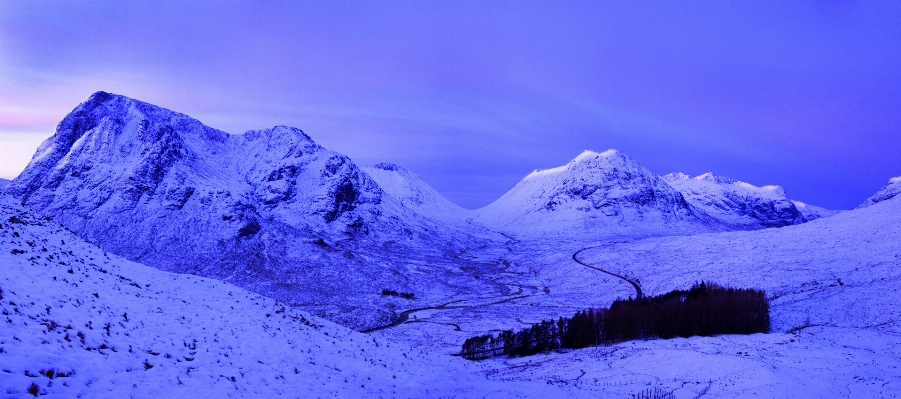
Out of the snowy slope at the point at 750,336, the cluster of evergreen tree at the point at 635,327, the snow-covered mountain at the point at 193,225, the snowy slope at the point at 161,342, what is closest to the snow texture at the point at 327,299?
the snowy slope at the point at 161,342

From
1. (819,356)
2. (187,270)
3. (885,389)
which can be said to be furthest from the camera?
(187,270)

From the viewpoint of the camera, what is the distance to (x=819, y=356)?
4319 centimetres

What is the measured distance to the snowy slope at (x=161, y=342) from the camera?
1577cm

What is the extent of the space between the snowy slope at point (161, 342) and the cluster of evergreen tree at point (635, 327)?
27974 millimetres

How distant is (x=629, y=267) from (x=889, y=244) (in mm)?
60727

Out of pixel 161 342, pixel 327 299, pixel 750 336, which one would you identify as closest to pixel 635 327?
pixel 750 336

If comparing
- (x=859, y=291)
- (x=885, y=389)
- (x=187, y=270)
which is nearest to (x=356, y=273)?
(x=187, y=270)

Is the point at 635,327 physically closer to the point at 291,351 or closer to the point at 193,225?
the point at 291,351

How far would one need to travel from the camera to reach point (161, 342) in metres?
20.8

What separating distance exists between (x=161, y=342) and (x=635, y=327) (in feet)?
203

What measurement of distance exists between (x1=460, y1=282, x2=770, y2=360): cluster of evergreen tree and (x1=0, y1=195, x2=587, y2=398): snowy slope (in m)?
28.0

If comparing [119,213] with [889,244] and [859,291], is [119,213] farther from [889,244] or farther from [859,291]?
[889,244]

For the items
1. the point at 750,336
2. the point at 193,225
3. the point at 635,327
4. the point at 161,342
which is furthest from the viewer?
the point at 193,225

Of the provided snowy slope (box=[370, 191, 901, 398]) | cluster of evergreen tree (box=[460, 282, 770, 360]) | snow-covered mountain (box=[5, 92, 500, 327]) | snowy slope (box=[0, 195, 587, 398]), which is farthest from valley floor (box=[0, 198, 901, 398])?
snow-covered mountain (box=[5, 92, 500, 327])
